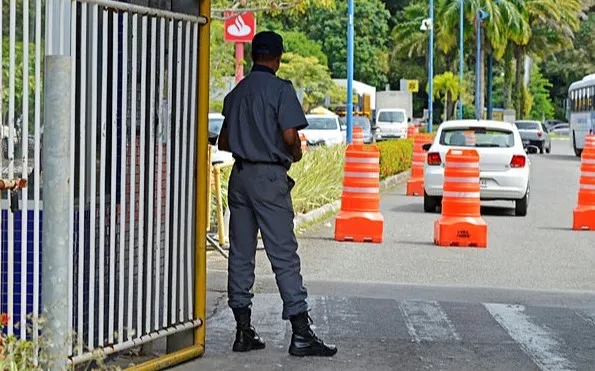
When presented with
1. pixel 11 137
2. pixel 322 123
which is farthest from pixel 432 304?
pixel 322 123

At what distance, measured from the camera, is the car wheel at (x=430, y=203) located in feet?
70.1

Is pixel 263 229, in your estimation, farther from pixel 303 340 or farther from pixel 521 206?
pixel 521 206

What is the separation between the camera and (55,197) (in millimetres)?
6020

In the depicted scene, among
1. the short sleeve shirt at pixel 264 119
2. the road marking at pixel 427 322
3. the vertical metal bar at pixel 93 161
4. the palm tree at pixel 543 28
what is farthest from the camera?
the palm tree at pixel 543 28

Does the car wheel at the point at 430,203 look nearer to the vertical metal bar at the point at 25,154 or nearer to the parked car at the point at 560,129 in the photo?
the vertical metal bar at the point at 25,154

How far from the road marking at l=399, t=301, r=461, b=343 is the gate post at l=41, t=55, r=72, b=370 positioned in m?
3.67

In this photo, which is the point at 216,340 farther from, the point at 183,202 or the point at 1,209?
the point at 1,209

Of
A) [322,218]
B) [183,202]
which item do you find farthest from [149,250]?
[322,218]

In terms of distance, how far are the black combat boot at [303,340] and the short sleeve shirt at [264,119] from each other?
3.19 feet

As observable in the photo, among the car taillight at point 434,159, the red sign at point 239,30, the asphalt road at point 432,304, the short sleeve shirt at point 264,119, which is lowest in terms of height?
the asphalt road at point 432,304

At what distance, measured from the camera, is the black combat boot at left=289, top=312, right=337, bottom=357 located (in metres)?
8.44

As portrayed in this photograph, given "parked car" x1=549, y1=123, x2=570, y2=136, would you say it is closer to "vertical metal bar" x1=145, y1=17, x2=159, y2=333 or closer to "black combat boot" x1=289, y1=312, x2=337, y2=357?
"black combat boot" x1=289, y1=312, x2=337, y2=357

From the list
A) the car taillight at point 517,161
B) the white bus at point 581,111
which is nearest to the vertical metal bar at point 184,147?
the car taillight at point 517,161

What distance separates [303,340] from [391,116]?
59587 mm
